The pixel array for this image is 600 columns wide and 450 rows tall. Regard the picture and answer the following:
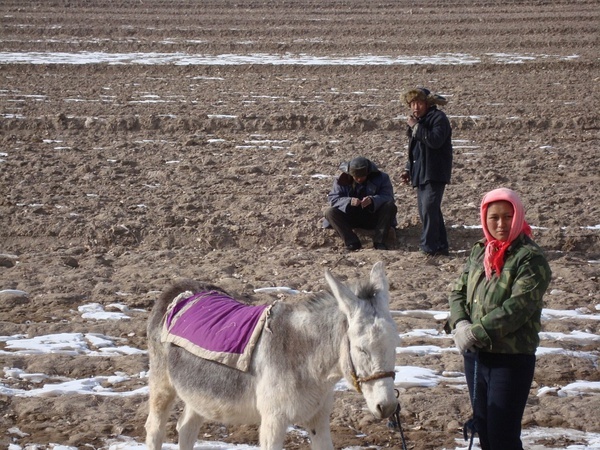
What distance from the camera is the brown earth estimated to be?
686 centimetres

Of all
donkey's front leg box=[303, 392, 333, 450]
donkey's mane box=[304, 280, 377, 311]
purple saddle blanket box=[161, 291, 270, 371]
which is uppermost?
donkey's mane box=[304, 280, 377, 311]

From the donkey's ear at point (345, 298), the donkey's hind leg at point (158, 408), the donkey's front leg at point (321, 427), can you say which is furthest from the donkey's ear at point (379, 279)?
the donkey's hind leg at point (158, 408)

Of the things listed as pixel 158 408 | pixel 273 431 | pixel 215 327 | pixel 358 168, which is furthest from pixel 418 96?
pixel 273 431

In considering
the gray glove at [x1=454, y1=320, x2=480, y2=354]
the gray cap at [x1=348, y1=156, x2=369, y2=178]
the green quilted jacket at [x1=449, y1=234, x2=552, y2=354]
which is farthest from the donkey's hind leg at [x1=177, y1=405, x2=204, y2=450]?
the gray cap at [x1=348, y1=156, x2=369, y2=178]

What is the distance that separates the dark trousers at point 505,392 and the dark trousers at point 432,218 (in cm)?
529

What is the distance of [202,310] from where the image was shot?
17.8 ft

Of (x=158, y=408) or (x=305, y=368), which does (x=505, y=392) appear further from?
(x=158, y=408)

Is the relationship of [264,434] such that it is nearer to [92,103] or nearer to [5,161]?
[5,161]

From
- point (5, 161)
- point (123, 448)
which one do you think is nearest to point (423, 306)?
point (123, 448)

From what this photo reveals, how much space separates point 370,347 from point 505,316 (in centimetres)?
69

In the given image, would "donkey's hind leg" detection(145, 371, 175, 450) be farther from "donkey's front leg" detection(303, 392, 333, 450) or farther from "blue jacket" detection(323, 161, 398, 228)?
"blue jacket" detection(323, 161, 398, 228)

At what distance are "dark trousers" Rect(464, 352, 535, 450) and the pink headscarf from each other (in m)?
0.44

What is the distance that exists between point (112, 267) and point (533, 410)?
5031 millimetres

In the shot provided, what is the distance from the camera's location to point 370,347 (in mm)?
4434
